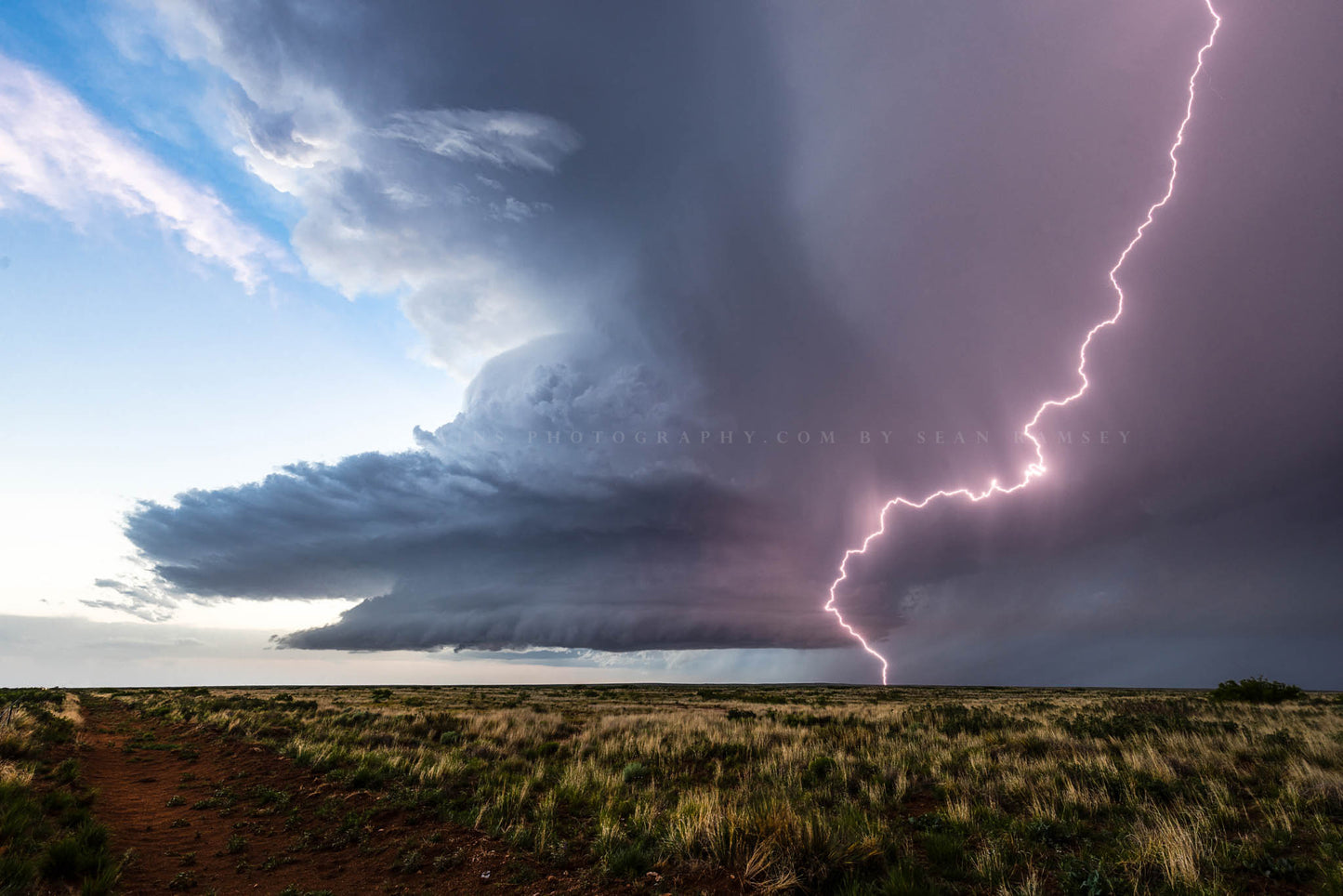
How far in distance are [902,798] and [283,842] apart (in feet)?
39.2

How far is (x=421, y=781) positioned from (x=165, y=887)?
17.0 ft

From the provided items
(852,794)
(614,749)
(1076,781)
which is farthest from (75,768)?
(1076,781)

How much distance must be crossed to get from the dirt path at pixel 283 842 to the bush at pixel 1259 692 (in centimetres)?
4661

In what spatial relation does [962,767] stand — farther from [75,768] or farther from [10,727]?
[10,727]

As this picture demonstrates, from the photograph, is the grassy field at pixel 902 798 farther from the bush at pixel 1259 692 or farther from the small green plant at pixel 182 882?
the bush at pixel 1259 692

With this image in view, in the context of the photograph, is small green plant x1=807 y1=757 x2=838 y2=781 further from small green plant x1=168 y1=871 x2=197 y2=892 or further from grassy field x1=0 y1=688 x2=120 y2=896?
grassy field x1=0 y1=688 x2=120 y2=896

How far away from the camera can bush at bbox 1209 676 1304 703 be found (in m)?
34.4

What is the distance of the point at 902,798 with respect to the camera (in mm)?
11570

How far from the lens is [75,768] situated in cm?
1434

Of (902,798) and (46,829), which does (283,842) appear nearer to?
(46,829)

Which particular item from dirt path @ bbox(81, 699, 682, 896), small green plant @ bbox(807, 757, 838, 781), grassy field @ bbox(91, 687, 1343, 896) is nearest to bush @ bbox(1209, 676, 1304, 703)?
grassy field @ bbox(91, 687, 1343, 896)

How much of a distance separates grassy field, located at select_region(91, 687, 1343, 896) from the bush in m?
17.1

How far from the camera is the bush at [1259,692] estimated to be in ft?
113

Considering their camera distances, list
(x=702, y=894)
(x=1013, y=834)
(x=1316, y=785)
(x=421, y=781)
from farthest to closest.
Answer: (x=421, y=781)
(x=1316, y=785)
(x=1013, y=834)
(x=702, y=894)
